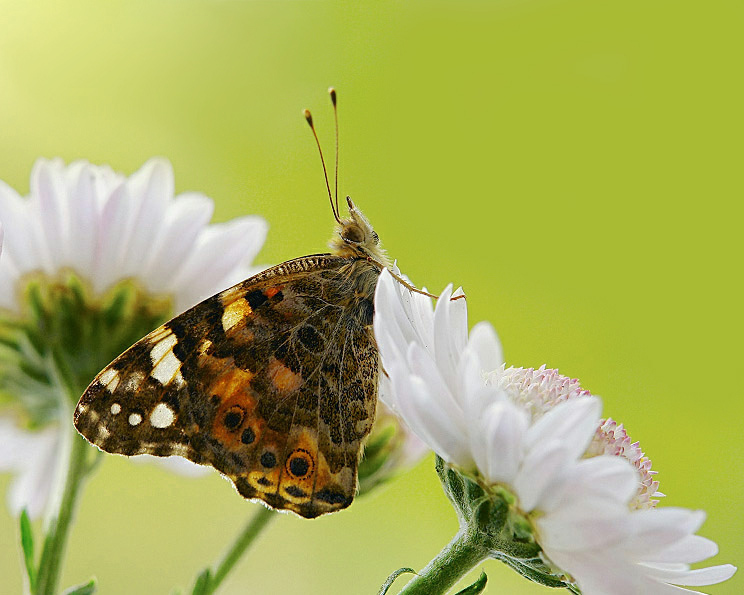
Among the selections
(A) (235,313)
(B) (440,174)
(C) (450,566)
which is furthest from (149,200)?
(B) (440,174)

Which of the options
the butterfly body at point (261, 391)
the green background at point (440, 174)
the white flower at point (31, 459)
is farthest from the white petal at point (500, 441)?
the green background at point (440, 174)

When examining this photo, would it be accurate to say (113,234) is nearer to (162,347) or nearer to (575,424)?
(162,347)

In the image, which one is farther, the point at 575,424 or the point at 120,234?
the point at 120,234

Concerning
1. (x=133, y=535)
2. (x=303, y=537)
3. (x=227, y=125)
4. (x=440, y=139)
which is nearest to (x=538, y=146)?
(x=440, y=139)

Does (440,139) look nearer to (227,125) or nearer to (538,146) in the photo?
(538,146)

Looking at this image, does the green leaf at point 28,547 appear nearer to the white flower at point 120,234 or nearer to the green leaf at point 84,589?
the green leaf at point 84,589

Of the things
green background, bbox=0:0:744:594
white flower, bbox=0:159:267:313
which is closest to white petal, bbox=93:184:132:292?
white flower, bbox=0:159:267:313
